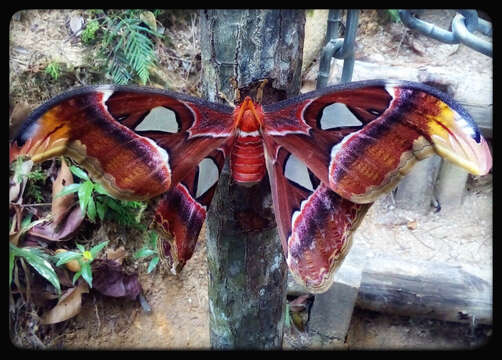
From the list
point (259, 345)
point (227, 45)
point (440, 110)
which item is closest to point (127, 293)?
point (259, 345)

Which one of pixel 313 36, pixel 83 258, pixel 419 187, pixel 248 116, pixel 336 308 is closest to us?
A: pixel 248 116

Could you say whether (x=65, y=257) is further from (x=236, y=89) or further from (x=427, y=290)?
(x=427, y=290)

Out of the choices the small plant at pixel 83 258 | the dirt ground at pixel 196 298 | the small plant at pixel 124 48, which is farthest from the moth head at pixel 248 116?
the dirt ground at pixel 196 298

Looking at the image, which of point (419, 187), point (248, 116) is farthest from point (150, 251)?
point (419, 187)

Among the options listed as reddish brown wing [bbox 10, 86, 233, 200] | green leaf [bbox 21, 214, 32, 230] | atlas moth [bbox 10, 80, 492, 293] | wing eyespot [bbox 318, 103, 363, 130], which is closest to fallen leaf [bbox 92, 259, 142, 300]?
green leaf [bbox 21, 214, 32, 230]

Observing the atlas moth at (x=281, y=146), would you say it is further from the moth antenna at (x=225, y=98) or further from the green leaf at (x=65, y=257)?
the green leaf at (x=65, y=257)

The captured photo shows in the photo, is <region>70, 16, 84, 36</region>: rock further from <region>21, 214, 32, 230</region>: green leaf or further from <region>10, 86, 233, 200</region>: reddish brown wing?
<region>10, 86, 233, 200</region>: reddish brown wing
